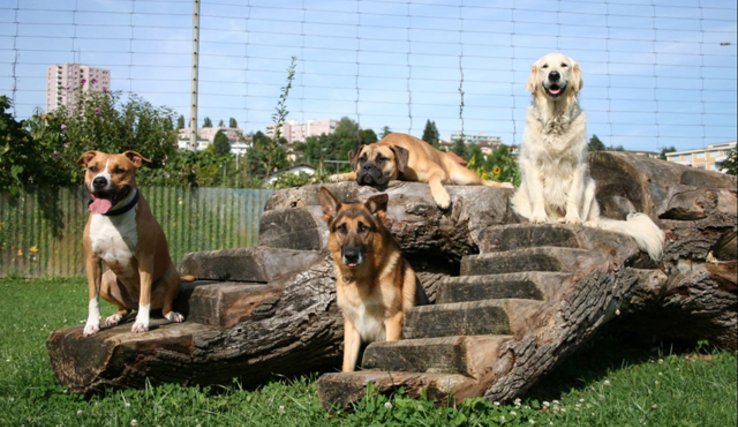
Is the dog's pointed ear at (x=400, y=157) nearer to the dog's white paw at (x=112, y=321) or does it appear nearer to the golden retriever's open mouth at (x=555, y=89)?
the golden retriever's open mouth at (x=555, y=89)

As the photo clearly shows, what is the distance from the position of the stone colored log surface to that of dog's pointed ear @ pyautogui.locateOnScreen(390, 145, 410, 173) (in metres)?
0.32

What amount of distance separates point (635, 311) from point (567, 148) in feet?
5.35

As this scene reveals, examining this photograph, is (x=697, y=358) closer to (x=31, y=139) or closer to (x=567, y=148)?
(x=567, y=148)

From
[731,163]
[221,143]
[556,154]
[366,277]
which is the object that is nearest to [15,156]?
[221,143]

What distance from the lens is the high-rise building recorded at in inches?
359

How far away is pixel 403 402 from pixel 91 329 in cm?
255

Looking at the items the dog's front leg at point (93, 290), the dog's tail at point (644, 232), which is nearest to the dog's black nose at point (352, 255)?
the dog's front leg at point (93, 290)

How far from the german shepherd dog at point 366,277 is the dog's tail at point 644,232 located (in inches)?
79.6

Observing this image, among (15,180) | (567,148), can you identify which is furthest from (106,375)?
(15,180)

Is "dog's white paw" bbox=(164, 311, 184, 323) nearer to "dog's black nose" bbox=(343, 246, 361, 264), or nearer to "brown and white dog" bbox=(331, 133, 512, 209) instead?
"dog's black nose" bbox=(343, 246, 361, 264)

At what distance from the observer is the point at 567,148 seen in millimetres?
6574

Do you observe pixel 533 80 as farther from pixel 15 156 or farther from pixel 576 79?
pixel 15 156

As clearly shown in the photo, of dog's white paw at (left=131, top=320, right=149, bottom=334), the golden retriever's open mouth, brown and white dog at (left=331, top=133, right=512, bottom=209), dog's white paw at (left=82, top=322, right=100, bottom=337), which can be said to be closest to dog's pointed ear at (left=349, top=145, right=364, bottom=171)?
brown and white dog at (left=331, top=133, right=512, bottom=209)

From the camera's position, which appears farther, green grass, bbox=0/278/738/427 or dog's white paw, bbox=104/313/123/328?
dog's white paw, bbox=104/313/123/328
